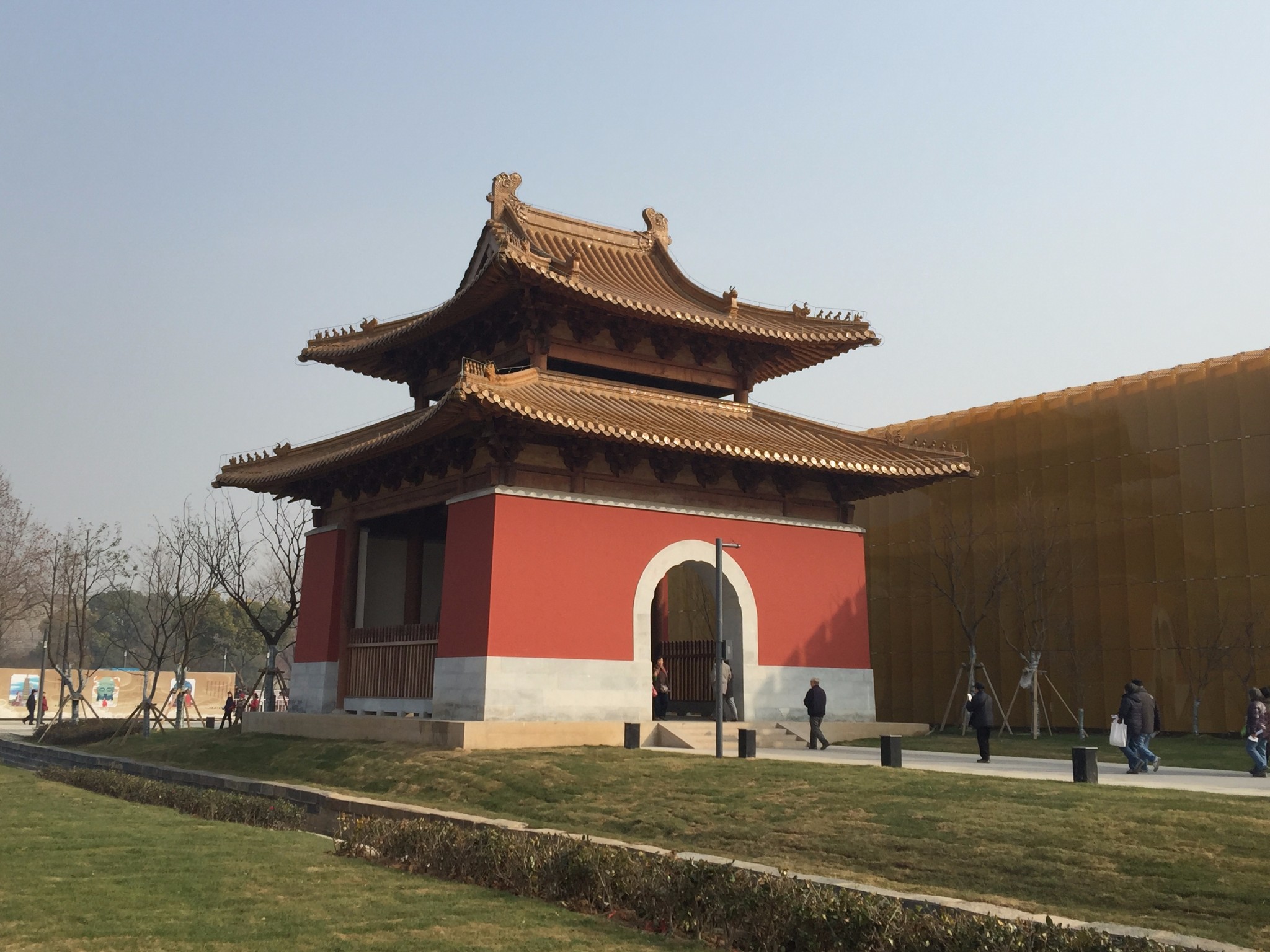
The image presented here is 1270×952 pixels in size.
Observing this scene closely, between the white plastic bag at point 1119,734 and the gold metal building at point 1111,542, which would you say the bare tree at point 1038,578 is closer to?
the gold metal building at point 1111,542

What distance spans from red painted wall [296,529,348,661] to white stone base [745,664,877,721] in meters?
7.80

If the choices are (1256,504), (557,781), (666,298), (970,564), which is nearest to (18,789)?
(557,781)

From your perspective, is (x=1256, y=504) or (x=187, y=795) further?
(x=1256, y=504)

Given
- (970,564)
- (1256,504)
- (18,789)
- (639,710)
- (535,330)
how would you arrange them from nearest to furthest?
(18,789)
(639,710)
(535,330)
(1256,504)
(970,564)

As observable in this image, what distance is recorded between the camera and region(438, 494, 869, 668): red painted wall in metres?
16.9

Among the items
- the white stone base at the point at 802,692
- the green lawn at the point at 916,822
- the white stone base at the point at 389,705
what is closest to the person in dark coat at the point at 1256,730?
the green lawn at the point at 916,822

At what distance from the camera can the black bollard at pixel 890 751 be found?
537 inches

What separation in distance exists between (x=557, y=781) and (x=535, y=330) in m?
8.53

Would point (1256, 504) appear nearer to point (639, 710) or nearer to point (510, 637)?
point (639, 710)

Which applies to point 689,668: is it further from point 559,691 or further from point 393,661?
point 393,661

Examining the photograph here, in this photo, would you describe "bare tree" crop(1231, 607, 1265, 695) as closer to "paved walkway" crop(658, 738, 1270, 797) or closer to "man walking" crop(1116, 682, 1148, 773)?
"paved walkway" crop(658, 738, 1270, 797)

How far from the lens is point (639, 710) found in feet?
57.9

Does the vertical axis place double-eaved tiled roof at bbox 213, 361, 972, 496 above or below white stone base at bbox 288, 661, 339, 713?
above

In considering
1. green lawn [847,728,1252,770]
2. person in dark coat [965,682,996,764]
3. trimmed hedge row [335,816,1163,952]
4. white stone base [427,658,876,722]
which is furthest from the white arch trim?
trimmed hedge row [335,816,1163,952]
